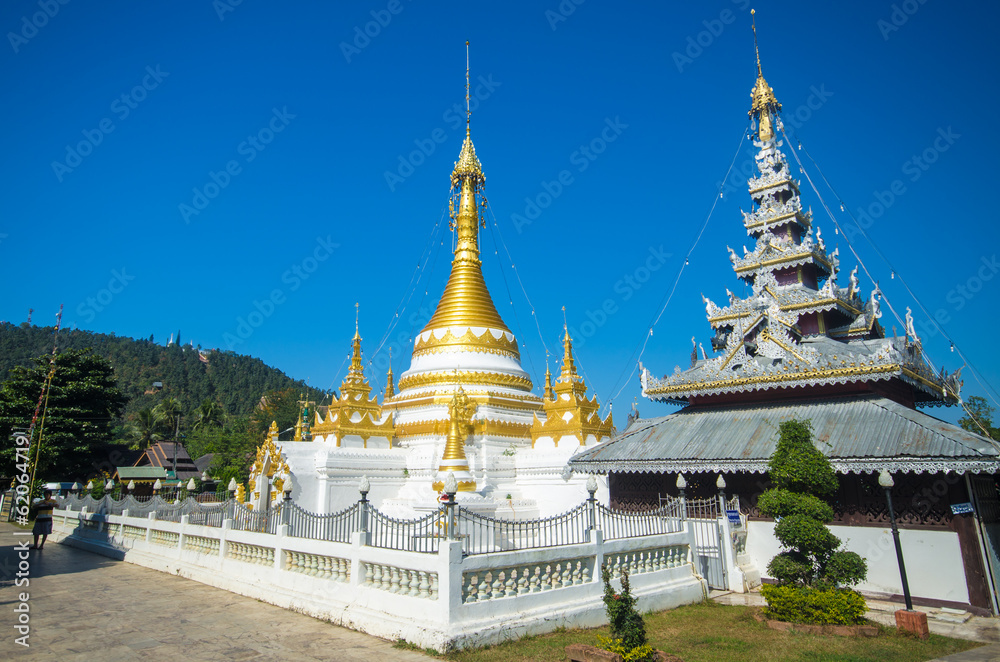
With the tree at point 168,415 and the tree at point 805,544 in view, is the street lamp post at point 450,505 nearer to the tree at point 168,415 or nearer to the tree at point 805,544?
the tree at point 805,544

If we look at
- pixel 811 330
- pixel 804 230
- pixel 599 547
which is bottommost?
pixel 599 547

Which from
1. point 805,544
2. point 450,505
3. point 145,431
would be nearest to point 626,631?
point 450,505

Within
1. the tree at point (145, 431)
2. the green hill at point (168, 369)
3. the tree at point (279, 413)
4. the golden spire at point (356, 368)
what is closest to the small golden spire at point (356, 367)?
the golden spire at point (356, 368)

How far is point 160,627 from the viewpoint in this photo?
10.0m

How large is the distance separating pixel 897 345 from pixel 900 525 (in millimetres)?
5904

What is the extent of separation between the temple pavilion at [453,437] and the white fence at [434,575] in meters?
6.91

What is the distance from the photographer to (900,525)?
13.0m

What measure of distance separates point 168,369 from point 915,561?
160 meters

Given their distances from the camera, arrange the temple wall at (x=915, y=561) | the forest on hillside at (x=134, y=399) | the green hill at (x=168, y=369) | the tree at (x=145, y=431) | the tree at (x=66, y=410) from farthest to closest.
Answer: the green hill at (x=168, y=369) < the tree at (x=145, y=431) < the forest on hillside at (x=134, y=399) < the tree at (x=66, y=410) < the temple wall at (x=915, y=561)

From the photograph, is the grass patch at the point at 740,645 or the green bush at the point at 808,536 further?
the green bush at the point at 808,536

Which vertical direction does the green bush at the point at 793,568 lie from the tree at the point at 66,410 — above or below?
below

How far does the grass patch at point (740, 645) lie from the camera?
29.2 ft

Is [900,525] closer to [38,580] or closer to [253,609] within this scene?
[253,609]

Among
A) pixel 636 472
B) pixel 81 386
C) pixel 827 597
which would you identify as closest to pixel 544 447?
pixel 636 472
